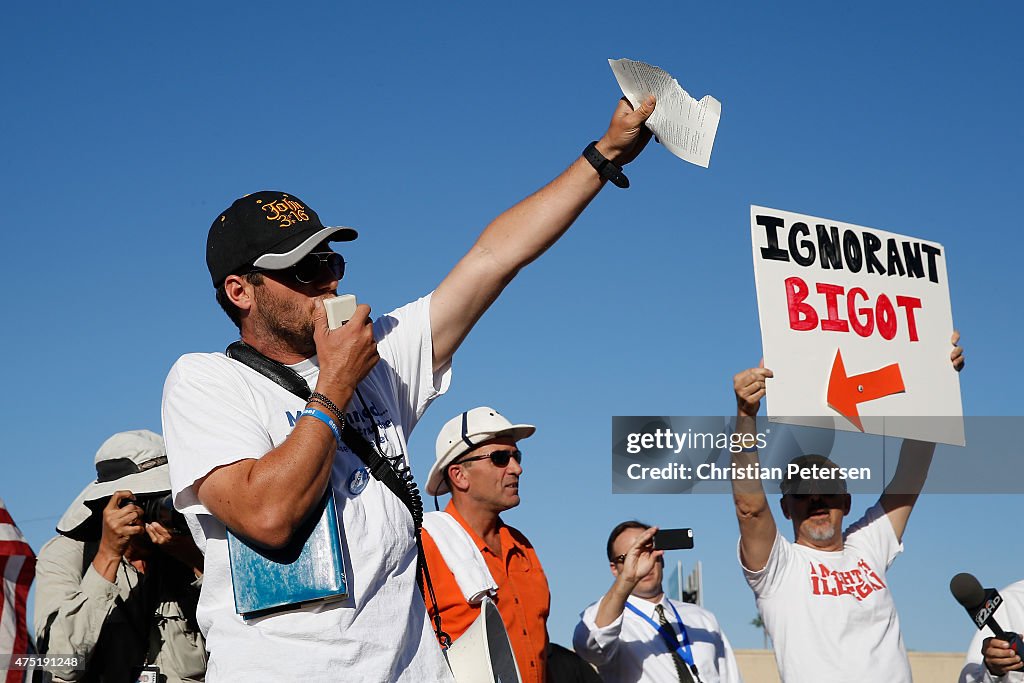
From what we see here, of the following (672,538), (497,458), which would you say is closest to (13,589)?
(497,458)

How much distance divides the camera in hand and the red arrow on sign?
9.43 feet

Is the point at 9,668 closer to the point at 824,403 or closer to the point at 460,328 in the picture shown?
the point at 460,328

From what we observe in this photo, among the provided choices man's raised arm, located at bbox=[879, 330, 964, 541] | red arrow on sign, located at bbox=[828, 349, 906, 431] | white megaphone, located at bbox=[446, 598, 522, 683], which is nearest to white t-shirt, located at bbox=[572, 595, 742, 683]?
man's raised arm, located at bbox=[879, 330, 964, 541]

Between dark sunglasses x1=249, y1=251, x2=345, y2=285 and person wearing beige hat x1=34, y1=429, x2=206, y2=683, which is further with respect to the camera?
person wearing beige hat x1=34, y1=429, x2=206, y2=683

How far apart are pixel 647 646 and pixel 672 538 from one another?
0.96m

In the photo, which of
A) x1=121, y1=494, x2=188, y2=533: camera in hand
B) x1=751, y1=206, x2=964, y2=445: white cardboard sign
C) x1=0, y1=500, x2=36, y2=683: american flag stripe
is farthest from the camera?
x1=751, y1=206, x2=964, y2=445: white cardboard sign

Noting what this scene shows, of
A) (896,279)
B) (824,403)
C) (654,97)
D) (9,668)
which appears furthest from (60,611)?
(896,279)

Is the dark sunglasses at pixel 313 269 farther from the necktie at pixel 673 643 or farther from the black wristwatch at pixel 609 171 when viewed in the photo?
the necktie at pixel 673 643

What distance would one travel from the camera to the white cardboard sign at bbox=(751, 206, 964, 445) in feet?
17.2

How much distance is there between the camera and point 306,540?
103 inches

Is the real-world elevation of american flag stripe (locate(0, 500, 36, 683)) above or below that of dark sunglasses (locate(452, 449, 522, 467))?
below

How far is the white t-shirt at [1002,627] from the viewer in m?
5.94

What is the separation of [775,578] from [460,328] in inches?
124

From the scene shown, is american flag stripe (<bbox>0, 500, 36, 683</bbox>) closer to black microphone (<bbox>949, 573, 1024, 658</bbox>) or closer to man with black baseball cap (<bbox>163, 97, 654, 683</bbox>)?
man with black baseball cap (<bbox>163, 97, 654, 683</bbox>)
